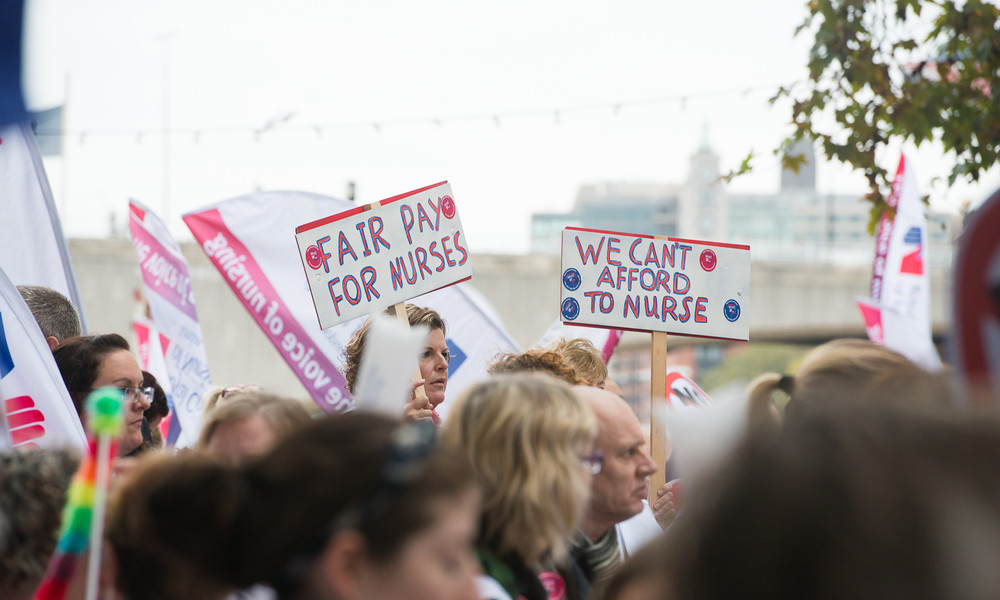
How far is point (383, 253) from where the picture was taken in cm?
463

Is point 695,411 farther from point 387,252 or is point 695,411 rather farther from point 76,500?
point 387,252

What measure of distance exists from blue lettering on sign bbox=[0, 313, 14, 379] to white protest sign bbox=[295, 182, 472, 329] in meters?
1.26

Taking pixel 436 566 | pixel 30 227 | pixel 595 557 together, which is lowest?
pixel 595 557

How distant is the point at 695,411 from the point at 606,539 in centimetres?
139

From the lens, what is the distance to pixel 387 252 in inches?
182

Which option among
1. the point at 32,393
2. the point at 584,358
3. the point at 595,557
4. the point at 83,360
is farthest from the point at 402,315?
the point at 595,557

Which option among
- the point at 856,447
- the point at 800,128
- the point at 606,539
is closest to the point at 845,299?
the point at 800,128

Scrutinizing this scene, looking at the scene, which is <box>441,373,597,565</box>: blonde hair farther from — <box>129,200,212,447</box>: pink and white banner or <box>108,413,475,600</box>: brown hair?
<box>129,200,212,447</box>: pink and white banner

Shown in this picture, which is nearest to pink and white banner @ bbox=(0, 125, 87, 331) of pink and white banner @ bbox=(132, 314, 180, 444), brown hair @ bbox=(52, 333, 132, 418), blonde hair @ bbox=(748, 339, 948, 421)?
pink and white banner @ bbox=(132, 314, 180, 444)

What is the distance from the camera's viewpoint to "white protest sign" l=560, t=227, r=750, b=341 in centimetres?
497

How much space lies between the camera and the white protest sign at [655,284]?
4969 millimetres

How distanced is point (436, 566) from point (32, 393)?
2.47m

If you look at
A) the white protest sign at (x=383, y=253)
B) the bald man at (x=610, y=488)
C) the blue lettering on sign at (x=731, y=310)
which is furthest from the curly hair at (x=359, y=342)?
the bald man at (x=610, y=488)

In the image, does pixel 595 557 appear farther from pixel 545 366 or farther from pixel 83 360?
pixel 83 360
